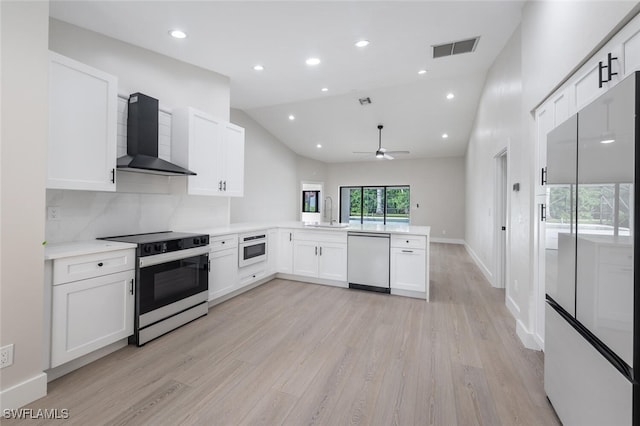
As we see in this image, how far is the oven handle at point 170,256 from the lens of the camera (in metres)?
2.48

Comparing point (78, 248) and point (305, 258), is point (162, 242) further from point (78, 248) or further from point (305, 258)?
point (305, 258)

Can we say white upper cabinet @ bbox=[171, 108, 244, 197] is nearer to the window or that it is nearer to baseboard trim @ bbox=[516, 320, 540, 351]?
baseboard trim @ bbox=[516, 320, 540, 351]

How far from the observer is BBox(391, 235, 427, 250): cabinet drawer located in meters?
3.71

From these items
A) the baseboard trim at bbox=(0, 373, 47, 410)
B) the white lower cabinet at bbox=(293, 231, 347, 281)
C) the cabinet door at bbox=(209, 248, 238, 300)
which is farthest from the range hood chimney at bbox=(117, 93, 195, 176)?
the white lower cabinet at bbox=(293, 231, 347, 281)

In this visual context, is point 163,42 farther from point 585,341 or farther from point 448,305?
point 448,305

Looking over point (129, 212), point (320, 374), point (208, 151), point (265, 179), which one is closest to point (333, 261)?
point (320, 374)

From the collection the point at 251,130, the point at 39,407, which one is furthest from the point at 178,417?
the point at 251,130

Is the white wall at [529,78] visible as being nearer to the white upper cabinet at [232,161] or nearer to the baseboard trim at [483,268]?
the baseboard trim at [483,268]

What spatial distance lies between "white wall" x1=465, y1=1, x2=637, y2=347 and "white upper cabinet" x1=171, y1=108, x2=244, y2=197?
346 centimetres

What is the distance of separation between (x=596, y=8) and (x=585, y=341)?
1788mm

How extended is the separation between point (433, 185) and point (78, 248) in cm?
929

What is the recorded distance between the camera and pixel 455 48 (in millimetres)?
3393

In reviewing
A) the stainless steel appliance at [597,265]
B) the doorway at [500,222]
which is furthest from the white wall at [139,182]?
the doorway at [500,222]

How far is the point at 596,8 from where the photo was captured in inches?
61.6
